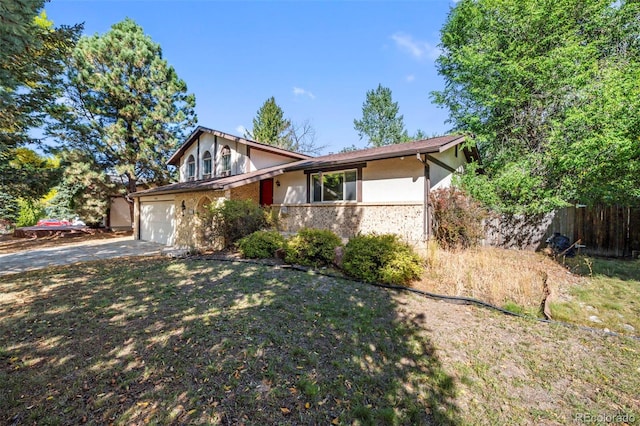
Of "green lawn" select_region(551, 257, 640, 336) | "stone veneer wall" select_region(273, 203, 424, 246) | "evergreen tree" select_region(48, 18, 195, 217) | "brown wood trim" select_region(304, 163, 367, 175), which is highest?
"evergreen tree" select_region(48, 18, 195, 217)

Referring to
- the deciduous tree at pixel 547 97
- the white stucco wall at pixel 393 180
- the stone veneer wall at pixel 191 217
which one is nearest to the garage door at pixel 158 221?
the stone veneer wall at pixel 191 217

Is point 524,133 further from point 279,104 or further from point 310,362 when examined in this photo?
point 279,104

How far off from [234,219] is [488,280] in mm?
8053

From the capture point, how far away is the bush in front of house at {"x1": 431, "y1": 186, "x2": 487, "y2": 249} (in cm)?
944

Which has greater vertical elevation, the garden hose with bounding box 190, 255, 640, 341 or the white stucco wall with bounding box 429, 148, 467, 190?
the white stucco wall with bounding box 429, 148, 467, 190

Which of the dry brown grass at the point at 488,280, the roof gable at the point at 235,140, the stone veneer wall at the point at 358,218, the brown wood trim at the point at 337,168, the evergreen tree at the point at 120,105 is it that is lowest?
the dry brown grass at the point at 488,280

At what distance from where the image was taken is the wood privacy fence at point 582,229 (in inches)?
400

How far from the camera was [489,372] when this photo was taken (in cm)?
339

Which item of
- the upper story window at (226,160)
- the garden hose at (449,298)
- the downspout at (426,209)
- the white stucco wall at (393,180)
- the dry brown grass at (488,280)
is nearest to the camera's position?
the garden hose at (449,298)

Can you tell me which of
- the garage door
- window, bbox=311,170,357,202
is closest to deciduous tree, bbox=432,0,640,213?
window, bbox=311,170,357,202

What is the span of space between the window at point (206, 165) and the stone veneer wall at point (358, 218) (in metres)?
5.67

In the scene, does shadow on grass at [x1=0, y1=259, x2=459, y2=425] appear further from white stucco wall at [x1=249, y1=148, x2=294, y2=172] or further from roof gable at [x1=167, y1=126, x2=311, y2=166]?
Result: roof gable at [x1=167, y1=126, x2=311, y2=166]

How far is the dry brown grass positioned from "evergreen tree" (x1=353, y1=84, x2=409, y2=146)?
82.3ft

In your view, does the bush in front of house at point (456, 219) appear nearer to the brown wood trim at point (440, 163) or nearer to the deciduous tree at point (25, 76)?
the brown wood trim at point (440, 163)
